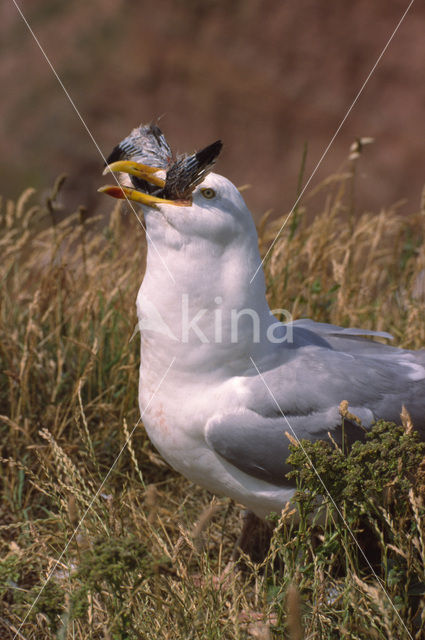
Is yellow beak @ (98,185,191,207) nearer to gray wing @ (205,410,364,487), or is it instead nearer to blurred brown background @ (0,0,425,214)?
gray wing @ (205,410,364,487)

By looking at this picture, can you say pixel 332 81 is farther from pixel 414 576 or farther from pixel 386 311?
pixel 414 576

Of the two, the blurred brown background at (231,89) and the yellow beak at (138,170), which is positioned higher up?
the blurred brown background at (231,89)

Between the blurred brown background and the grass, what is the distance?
129 centimetres

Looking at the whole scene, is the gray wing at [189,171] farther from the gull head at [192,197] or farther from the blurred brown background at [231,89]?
the blurred brown background at [231,89]

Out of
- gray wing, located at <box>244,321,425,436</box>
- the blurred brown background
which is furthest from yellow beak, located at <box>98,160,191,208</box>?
the blurred brown background

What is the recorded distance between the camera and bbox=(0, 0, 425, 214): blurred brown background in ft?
16.9

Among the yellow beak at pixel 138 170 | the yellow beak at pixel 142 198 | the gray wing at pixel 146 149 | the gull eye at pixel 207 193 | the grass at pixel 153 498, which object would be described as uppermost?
the gray wing at pixel 146 149

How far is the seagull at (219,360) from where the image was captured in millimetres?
1913

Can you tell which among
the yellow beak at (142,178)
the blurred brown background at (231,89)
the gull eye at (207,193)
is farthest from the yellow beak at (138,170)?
the blurred brown background at (231,89)

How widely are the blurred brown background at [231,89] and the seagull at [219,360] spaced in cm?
317

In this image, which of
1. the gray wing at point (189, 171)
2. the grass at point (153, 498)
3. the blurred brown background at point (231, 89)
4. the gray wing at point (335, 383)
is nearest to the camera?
the grass at point (153, 498)

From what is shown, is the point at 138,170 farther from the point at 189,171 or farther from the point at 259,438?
the point at 259,438

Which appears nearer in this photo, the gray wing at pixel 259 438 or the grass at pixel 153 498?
the grass at pixel 153 498

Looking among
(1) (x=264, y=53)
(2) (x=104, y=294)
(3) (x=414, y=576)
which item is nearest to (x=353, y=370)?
(3) (x=414, y=576)
